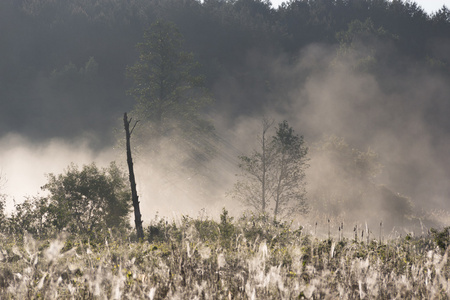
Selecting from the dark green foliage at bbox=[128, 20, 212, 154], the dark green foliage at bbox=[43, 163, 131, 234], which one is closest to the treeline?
the dark green foliage at bbox=[128, 20, 212, 154]

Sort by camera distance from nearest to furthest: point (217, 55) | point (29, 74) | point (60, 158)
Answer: point (60, 158) < point (29, 74) < point (217, 55)

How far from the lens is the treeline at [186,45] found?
237ft

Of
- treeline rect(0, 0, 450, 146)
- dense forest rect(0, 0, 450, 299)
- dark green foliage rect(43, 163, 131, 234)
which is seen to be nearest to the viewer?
dark green foliage rect(43, 163, 131, 234)

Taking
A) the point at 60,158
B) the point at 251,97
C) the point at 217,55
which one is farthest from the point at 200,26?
the point at 60,158

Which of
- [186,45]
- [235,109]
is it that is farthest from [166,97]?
[186,45]

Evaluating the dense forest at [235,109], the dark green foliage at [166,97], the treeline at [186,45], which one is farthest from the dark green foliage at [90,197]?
the treeline at [186,45]

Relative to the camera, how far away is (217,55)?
88250 millimetres

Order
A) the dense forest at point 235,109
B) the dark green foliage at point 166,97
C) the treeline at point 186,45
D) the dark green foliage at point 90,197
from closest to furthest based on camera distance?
the dark green foliage at point 90,197
the dense forest at point 235,109
the dark green foliage at point 166,97
the treeline at point 186,45

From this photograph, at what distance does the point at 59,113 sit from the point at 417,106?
65.5m

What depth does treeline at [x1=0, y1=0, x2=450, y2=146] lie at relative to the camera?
237ft

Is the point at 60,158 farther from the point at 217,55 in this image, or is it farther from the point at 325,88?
the point at 325,88

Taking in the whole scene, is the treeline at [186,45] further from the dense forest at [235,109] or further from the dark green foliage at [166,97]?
the dark green foliage at [166,97]

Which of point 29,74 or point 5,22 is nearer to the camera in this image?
point 29,74

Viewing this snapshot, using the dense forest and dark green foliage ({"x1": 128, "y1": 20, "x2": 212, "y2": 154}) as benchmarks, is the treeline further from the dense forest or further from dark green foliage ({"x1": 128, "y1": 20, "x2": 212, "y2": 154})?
dark green foliage ({"x1": 128, "y1": 20, "x2": 212, "y2": 154})
